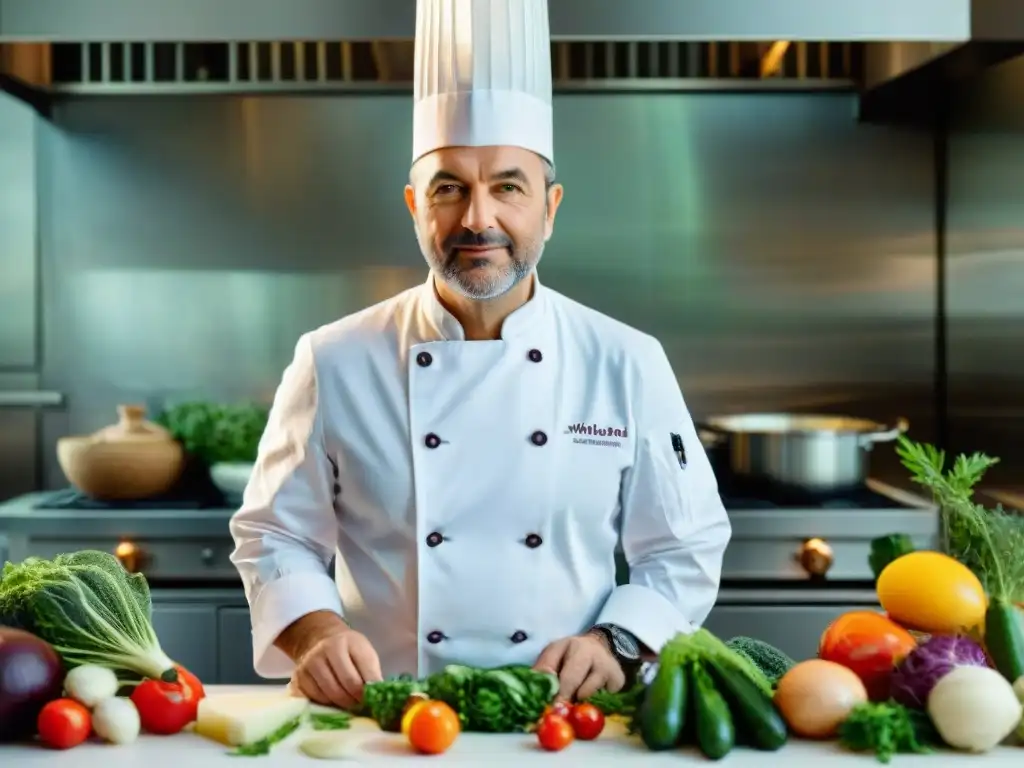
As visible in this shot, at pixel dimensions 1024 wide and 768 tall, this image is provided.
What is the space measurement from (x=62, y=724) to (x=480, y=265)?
82 cm

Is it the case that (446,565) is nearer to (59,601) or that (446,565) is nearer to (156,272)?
(59,601)

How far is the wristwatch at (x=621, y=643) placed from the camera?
1.75 m

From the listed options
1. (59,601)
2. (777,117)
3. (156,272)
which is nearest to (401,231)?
(156,272)

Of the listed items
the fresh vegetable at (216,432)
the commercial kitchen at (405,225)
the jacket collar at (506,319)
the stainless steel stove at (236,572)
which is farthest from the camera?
the commercial kitchen at (405,225)

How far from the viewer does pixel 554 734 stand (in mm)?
1301

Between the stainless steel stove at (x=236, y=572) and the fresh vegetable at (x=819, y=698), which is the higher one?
the fresh vegetable at (x=819, y=698)

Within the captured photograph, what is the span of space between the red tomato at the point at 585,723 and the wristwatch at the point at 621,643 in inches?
15.4

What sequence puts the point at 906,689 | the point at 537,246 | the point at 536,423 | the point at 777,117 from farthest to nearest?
the point at 777,117 → the point at 536,423 → the point at 537,246 → the point at 906,689

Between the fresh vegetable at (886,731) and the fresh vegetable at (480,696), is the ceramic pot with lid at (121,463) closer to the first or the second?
the fresh vegetable at (480,696)

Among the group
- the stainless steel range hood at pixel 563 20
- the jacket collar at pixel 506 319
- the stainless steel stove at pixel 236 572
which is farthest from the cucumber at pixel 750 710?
the stainless steel stove at pixel 236 572

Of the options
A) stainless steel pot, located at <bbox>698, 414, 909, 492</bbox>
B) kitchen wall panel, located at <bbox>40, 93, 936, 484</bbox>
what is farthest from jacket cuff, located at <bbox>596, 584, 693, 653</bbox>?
kitchen wall panel, located at <bbox>40, 93, 936, 484</bbox>

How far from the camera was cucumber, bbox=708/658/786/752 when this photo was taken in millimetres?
1297

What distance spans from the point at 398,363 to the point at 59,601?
73 centimetres

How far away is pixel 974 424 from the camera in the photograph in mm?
3328
